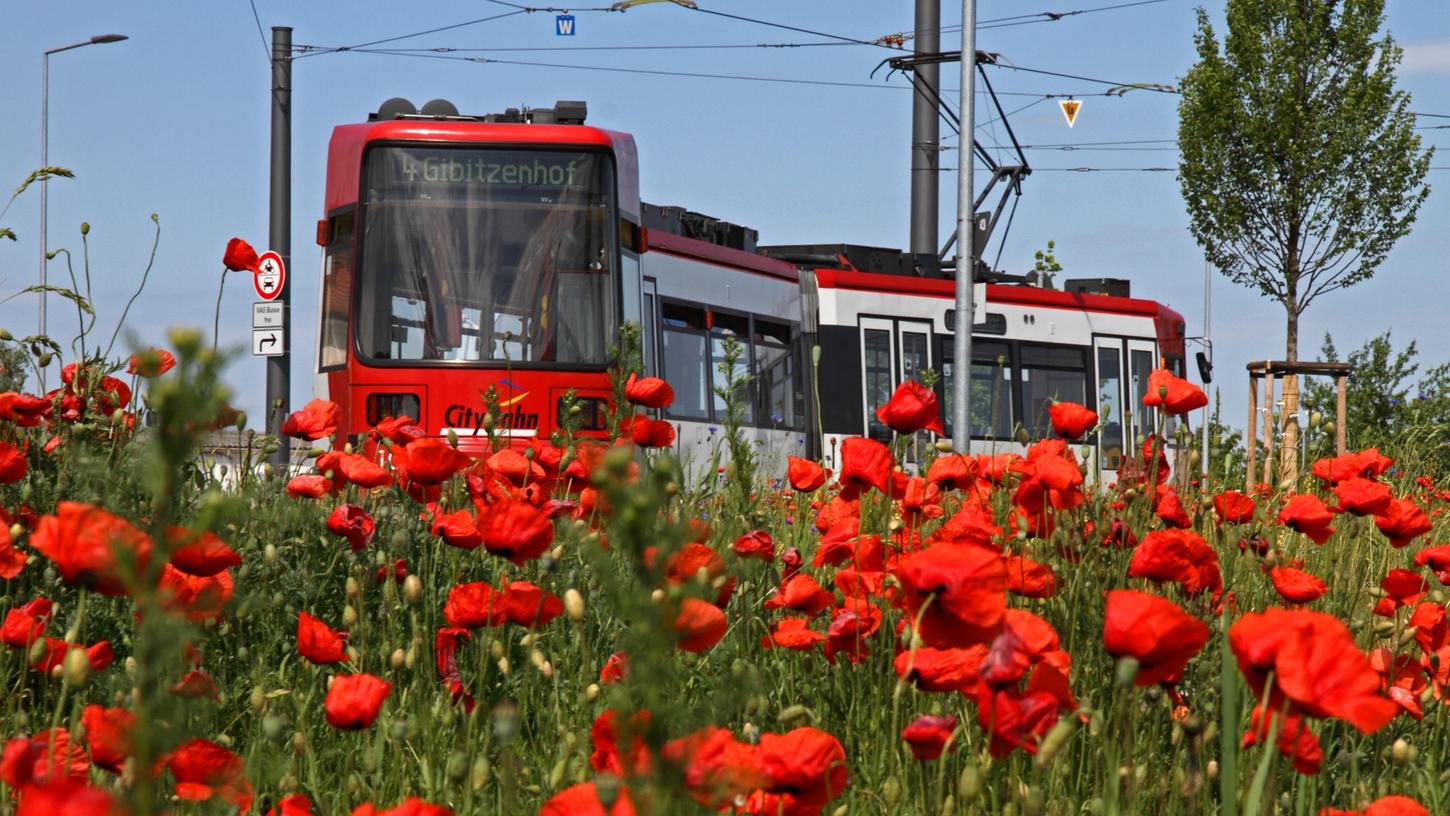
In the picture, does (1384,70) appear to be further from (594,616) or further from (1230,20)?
(594,616)

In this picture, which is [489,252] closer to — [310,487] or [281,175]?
[281,175]

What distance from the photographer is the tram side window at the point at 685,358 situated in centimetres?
1398

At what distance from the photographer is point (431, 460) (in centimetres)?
290

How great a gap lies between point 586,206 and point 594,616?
8.15m

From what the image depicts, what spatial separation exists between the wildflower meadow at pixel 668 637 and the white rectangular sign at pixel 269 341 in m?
9.49

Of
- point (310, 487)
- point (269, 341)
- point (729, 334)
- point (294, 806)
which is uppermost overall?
point (729, 334)

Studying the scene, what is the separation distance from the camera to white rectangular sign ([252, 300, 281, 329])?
1391 cm

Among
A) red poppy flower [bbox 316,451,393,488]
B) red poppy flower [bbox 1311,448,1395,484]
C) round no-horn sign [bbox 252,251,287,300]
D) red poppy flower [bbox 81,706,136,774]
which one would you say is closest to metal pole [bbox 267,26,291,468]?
round no-horn sign [bbox 252,251,287,300]

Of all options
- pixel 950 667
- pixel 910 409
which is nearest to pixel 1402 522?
pixel 910 409

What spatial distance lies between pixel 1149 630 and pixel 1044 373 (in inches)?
650

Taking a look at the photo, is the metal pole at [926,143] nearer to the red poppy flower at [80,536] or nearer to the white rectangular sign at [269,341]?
the white rectangular sign at [269,341]

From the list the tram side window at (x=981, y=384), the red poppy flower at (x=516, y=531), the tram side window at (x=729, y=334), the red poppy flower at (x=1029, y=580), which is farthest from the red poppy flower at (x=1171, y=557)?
the tram side window at (x=981, y=384)

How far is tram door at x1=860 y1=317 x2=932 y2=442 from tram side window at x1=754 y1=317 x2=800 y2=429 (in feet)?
2.83

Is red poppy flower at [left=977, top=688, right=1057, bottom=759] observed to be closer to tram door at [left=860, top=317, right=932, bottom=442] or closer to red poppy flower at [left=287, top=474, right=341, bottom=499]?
red poppy flower at [left=287, top=474, right=341, bottom=499]
